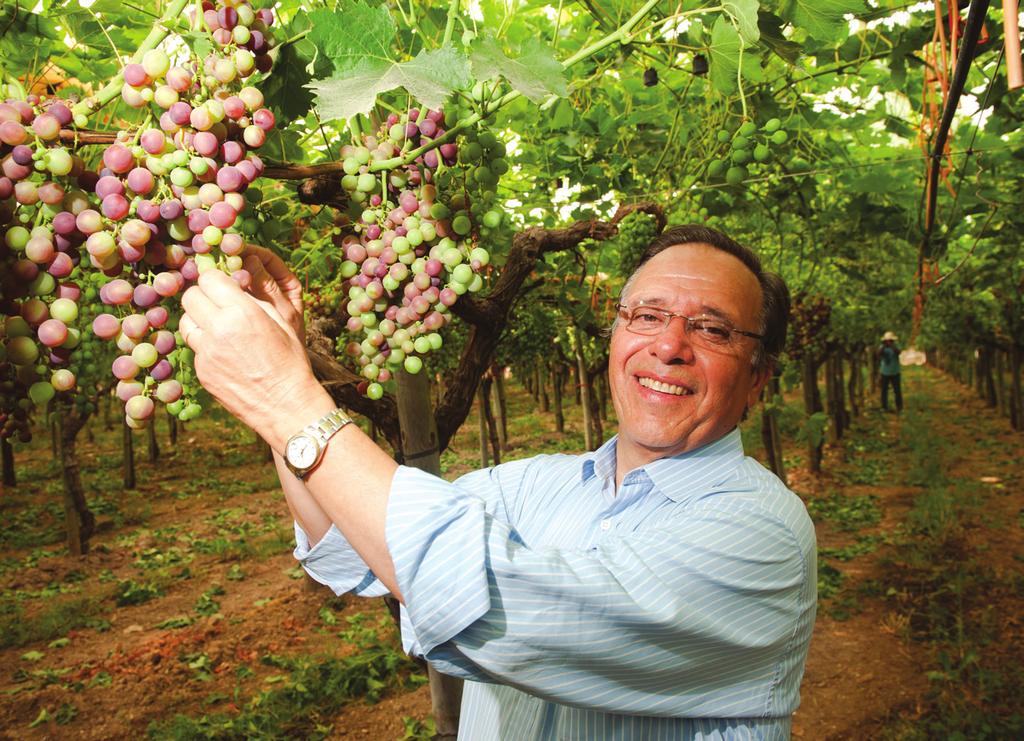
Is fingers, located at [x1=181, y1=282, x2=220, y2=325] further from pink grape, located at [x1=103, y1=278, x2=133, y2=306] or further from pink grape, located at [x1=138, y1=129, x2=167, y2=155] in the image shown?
pink grape, located at [x1=138, y1=129, x2=167, y2=155]

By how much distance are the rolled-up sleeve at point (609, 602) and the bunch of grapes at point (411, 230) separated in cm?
45

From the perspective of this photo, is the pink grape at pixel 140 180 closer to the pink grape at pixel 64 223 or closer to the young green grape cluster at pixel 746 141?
the pink grape at pixel 64 223

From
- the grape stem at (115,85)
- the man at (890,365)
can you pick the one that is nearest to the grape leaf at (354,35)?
the grape stem at (115,85)

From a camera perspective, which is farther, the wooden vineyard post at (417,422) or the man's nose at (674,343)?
the wooden vineyard post at (417,422)

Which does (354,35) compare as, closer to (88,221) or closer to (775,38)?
(88,221)

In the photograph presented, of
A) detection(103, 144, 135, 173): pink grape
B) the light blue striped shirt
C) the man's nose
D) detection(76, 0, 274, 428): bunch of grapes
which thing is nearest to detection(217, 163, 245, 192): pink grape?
detection(76, 0, 274, 428): bunch of grapes

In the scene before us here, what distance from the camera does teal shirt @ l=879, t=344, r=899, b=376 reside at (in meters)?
18.9

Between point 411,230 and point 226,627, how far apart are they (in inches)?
277

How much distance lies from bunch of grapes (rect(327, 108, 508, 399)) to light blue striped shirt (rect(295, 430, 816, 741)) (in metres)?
0.39

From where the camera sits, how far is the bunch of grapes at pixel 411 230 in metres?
1.30

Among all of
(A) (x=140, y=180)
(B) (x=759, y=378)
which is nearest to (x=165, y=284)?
(A) (x=140, y=180)

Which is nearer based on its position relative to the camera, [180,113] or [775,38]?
[180,113]

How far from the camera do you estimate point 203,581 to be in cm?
849

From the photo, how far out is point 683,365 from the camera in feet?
→ 5.96
